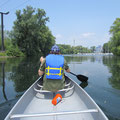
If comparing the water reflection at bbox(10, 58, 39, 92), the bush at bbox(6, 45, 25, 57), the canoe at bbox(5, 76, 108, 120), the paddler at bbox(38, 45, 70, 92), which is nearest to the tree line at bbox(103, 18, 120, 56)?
the bush at bbox(6, 45, 25, 57)

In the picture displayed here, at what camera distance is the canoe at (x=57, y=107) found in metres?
2.48

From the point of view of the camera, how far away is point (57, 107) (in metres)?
3.38

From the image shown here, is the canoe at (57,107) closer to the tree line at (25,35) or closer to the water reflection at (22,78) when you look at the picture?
the water reflection at (22,78)

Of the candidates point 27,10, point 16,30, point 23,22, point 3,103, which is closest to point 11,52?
point 16,30

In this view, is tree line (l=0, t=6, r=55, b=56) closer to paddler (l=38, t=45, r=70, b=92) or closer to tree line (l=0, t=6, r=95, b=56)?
tree line (l=0, t=6, r=95, b=56)

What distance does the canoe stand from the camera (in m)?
2.48

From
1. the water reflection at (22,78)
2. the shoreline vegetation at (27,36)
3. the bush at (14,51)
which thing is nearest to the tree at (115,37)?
the shoreline vegetation at (27,36)

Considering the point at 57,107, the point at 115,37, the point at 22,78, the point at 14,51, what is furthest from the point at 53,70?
the point at 115,37

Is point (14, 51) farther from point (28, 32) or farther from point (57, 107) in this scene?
point (57, 107)

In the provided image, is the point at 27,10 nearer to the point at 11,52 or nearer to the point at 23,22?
the point at 23,22

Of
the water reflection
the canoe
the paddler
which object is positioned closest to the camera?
the canoe

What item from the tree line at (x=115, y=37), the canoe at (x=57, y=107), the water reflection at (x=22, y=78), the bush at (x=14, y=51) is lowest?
the water reflection at (x=22, y=78)

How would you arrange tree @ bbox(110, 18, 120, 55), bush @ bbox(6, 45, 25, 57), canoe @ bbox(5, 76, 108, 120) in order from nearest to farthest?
canoe @ bbox(5, 76, 108, 120), tree @ bbox(110, 18, 120, 55), bush @ bbox(6, 45, 25, 57)

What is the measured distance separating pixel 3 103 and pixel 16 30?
35.5 meters
